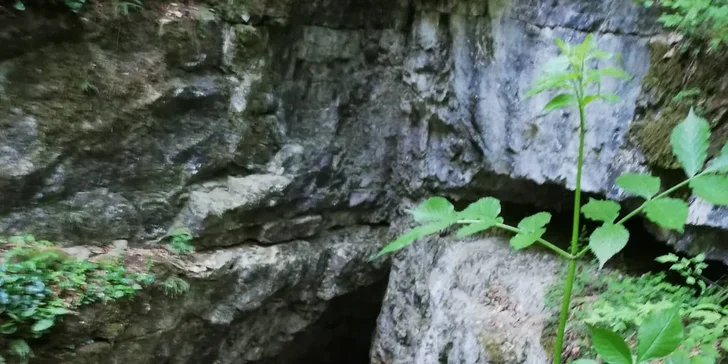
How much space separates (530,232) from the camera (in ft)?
4.14

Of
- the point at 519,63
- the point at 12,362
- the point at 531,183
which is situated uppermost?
the point at 519,63

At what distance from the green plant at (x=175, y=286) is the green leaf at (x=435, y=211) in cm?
236

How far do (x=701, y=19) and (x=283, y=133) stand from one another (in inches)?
101

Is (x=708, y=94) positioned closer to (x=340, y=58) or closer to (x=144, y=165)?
(x=340, y=58)

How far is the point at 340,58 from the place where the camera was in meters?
3.90

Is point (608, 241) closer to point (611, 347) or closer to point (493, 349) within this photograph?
point (611, 347)

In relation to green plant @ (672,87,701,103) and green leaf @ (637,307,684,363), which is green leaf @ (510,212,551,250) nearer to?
green leaf @ (637,307,684,363)

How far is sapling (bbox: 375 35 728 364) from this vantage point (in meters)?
1.12

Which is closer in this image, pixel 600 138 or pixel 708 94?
pixel 708 94

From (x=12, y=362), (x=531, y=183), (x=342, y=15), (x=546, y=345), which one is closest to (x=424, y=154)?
(x=531, y=183)

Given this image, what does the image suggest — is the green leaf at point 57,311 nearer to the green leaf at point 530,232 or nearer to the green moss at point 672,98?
the green leaf at point 530,232

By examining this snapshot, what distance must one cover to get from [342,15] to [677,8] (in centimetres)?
215

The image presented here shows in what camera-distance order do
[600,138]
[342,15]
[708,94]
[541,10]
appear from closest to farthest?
[708,94] < [600,138] < [541,10] < [342,15]

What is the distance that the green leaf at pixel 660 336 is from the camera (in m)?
1.08
